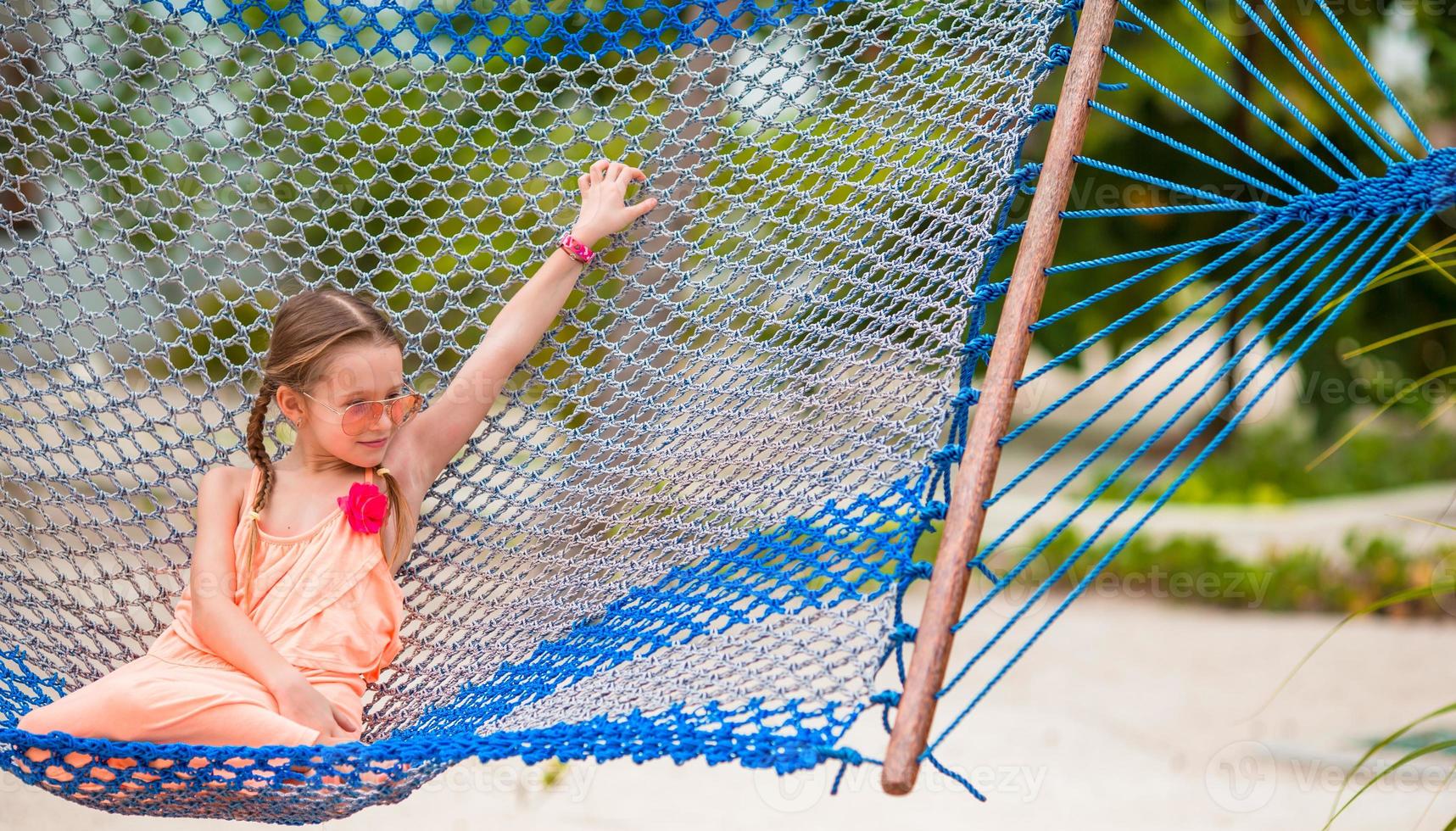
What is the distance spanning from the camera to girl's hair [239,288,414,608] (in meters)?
1.48

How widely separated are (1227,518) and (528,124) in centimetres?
334

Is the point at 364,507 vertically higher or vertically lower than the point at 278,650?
higher

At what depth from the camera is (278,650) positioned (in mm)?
1474

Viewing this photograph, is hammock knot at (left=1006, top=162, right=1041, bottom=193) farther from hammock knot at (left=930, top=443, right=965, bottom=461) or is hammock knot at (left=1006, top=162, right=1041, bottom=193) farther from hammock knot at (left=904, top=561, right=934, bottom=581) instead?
hammock knot at (left=904, top=561, right=934, bottom=581)

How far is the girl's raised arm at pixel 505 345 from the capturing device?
1.58m

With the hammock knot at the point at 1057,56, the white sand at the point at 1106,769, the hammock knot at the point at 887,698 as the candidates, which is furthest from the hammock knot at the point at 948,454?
the white sand at the point at 1106,769

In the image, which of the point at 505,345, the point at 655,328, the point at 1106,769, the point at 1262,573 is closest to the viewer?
the point at 505,345

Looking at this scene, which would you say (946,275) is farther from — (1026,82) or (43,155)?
(43,155)

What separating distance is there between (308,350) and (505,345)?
0.77 ft

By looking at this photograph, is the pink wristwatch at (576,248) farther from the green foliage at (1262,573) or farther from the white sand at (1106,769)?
the green foliage at (1262,573)

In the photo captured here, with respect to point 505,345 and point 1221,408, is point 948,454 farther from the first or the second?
point 505,345

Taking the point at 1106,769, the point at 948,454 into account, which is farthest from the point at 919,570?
the point at 1106,769

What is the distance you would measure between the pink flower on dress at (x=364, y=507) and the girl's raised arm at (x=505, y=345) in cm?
7

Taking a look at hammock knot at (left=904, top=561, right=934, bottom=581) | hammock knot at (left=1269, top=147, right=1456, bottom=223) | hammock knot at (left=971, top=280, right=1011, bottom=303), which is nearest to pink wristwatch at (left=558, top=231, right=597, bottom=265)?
hammock knot at (left=971, top=280, right=1011, bottom=303)
